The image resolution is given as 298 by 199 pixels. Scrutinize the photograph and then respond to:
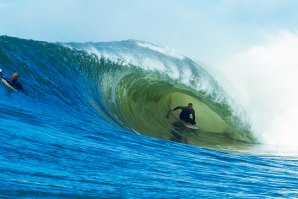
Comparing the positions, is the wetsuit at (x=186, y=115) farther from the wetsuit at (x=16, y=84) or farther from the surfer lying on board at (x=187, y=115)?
A: the wetsuit at (x=16, y=84)

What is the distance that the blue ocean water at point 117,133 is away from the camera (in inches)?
240

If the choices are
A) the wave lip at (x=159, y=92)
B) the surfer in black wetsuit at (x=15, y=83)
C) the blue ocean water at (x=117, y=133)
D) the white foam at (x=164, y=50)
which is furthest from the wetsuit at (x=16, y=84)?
the white foam at (x=164, y=50)

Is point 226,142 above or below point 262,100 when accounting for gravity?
below

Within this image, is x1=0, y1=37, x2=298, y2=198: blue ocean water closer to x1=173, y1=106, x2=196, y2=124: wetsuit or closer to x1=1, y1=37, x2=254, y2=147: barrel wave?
x1=1, y1=37, x2=254, y2=147: barrel wave

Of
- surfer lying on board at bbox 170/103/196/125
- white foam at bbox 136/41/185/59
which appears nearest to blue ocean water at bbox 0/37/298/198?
white foam at bbox 136/41/185/59

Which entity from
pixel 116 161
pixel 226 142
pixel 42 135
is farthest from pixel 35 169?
pixel 226 142

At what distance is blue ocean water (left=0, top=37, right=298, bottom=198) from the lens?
6094mm

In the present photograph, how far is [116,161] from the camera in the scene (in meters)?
7.60

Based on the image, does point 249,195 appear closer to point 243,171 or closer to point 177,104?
point 243,171

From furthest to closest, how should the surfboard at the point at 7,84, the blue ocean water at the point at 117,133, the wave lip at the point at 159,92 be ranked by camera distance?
the wave lip at the point at 159,92 → the surfboard at the point at 7,84 → the blue ocean water at the point at 117,133

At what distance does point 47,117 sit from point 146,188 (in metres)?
4.79

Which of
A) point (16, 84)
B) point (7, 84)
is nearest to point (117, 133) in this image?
point (16, 84)

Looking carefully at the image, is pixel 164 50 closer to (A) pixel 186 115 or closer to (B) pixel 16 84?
(A) pixel 186 115

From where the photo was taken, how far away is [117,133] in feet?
35.1
